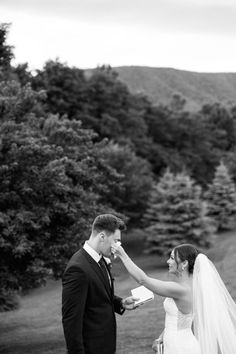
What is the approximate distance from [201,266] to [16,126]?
38.8ft

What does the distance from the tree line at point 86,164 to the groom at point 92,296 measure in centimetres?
931

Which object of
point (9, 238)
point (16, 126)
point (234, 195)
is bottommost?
point (234, 195)

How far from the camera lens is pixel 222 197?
2235 inches

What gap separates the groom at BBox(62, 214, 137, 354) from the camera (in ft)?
17.6

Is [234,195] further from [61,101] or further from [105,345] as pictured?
[105,345]

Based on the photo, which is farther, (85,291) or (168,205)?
(168,205)

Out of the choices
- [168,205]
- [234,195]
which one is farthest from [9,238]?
[234,195]

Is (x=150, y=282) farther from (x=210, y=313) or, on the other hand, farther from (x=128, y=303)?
(x=210, y=313)

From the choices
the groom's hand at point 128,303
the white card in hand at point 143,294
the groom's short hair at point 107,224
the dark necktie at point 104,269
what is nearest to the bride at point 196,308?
the white card in hand at point 143,294

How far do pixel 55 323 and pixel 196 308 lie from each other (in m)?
19.5

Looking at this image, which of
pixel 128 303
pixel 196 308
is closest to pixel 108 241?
pixel 128 303

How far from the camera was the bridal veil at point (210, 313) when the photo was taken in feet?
21.7

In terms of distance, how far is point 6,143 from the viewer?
1681 cm

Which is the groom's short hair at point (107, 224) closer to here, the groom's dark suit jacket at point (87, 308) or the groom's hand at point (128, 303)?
the groom's dark suit jacket at point (87, 308)
